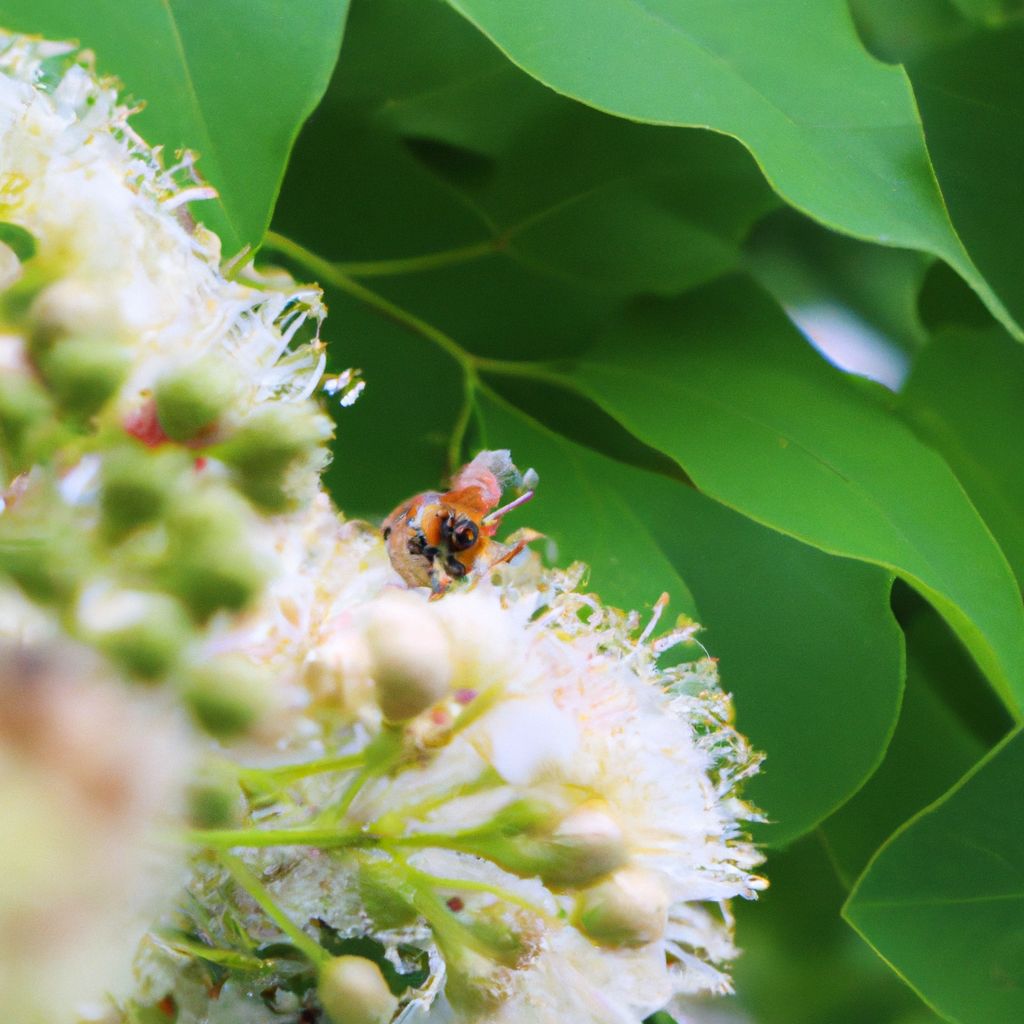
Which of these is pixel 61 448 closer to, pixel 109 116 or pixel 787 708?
pixel 109 116

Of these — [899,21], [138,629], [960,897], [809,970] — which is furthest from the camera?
[809,970]

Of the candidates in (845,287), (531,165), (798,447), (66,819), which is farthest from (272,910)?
(845,287)

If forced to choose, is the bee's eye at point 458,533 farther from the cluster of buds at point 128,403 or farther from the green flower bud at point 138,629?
the green flower bud at point 138,629

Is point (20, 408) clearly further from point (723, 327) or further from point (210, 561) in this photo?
point (723, 327)

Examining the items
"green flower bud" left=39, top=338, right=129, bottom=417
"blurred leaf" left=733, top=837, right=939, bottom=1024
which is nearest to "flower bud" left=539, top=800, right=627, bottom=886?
"green flower bud" left=39, top=338, right=129, bottom=417

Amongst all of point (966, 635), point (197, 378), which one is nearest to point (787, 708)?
point (966, 635)

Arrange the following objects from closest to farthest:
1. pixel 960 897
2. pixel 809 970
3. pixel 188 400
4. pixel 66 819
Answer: pixel 66 819 < pixel 188 400 < pixel 960 897 < pixel 809 970

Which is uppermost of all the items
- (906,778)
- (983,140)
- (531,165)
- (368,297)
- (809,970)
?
(983,140)

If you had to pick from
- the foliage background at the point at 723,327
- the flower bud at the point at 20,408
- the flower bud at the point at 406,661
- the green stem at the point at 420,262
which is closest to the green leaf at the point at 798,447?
the foliage background at the point at 723,327

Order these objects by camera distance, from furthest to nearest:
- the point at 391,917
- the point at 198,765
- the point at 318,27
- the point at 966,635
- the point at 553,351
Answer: the point at 553,351
the point at 966,635
the point at 318,27
the point at 391,917
the point at 198,765
